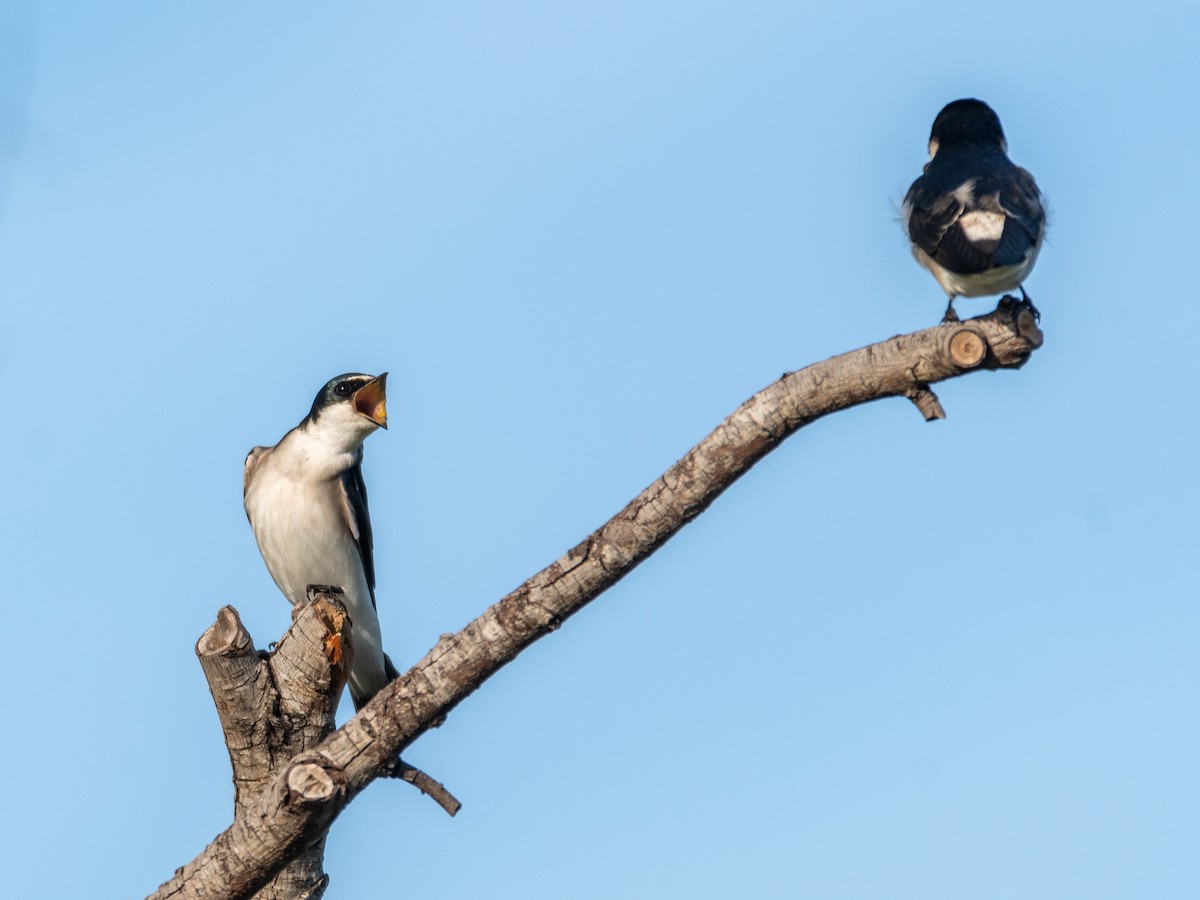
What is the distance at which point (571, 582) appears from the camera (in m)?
6.45

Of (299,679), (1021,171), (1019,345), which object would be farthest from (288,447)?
(1019,345)

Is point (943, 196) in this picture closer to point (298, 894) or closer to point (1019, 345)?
point (1019, 345)

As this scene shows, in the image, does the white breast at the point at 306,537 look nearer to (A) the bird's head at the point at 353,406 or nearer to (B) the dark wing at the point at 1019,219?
(A) the bird's head at the point at 353,406

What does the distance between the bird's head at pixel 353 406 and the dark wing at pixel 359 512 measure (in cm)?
35

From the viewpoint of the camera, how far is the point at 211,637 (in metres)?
7.68

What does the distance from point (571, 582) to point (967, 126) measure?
5.35 metres

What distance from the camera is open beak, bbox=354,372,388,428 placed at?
36.3 ft

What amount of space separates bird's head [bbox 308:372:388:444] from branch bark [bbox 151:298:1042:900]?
14.4ft

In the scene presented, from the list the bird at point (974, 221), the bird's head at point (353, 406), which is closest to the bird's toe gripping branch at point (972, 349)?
A: the bird at point (974, 221)

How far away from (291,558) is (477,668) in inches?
191

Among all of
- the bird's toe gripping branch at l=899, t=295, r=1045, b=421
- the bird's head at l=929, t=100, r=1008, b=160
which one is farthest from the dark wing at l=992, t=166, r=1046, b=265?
the bird's toe gripping branch at l=899, t=295, r=1045, b=421

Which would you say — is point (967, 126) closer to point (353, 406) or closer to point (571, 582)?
point (353, 406)

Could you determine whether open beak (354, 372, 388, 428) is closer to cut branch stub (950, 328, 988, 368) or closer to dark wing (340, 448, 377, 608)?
dark wing (340, 448, 377, 608)

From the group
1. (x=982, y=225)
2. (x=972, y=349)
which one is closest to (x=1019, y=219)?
(x=982, y=225)
